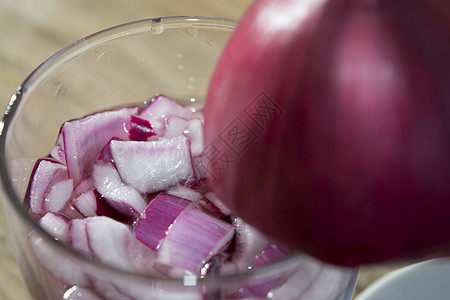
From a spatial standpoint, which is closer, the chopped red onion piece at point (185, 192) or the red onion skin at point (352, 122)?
the red onion skin at point (352, 122)

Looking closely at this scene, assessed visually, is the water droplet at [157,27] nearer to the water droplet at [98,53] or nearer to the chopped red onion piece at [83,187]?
the water droplet at [98,53]

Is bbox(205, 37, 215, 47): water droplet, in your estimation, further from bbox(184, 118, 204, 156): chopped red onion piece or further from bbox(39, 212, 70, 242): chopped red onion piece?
bbox(39, 212, 70, 242): chopped red onion piece

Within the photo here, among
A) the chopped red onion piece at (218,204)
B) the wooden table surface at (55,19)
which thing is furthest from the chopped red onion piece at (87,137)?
the wooden table surface at (55,19)

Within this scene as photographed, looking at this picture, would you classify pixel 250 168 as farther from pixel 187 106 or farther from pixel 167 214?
pixel 187 106

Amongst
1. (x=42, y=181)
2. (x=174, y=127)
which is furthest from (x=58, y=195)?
(x=174, y=127)

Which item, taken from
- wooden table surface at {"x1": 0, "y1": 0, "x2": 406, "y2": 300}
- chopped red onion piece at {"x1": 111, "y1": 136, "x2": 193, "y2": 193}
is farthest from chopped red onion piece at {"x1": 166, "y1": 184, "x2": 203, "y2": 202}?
wooden table surface at {"x1": 0, "y1": 0, "x2": 406, "y2": 300}
